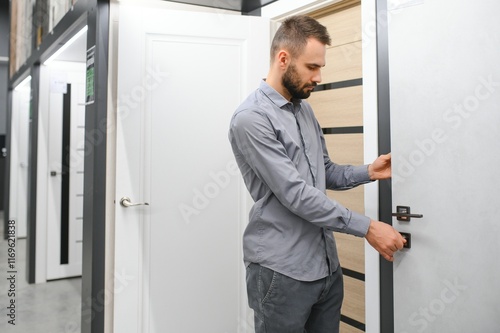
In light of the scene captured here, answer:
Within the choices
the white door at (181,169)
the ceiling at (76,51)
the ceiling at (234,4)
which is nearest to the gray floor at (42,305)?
the white door at (181,169)

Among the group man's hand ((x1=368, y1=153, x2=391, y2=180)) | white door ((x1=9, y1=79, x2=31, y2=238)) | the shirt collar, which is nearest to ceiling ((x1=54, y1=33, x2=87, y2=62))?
white door ((x1=9, y1=79, x2=31, y2=238))

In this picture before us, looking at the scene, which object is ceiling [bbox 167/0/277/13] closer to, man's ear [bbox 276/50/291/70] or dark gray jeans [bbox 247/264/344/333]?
man's ear [bbox 276/50/291/70]

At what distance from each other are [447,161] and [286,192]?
2.17 ft

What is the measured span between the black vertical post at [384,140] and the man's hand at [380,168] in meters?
0.13

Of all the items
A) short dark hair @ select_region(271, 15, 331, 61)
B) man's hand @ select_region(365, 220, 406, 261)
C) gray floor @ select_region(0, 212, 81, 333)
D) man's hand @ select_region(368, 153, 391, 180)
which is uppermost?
short dark hair @ select_region(271, 15, 331, 61)

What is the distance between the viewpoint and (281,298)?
145 centimetres

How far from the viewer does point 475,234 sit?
1520mm

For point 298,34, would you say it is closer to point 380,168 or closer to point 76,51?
point 380,168

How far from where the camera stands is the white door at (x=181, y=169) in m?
2.22

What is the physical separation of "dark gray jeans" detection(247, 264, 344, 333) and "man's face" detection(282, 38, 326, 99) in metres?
0.64

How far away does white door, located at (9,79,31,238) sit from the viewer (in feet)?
18.7

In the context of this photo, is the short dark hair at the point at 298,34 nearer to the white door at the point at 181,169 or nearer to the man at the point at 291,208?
the man at the point at 291,208

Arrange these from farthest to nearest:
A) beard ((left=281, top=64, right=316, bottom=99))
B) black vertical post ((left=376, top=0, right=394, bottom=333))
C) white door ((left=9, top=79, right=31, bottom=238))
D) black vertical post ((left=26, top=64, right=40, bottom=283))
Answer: white door ((left=9, top=79, right=31, bottom=238))
black vertical post ((left=26, top=64, right=40, bottom=283))
black vertical post ((left=376, top=0, right=394, bottom=333))
beard ((left=281, top=64, right=316, bottom=99))

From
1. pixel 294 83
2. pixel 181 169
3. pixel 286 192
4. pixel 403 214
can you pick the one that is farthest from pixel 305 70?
pixel 181 169
